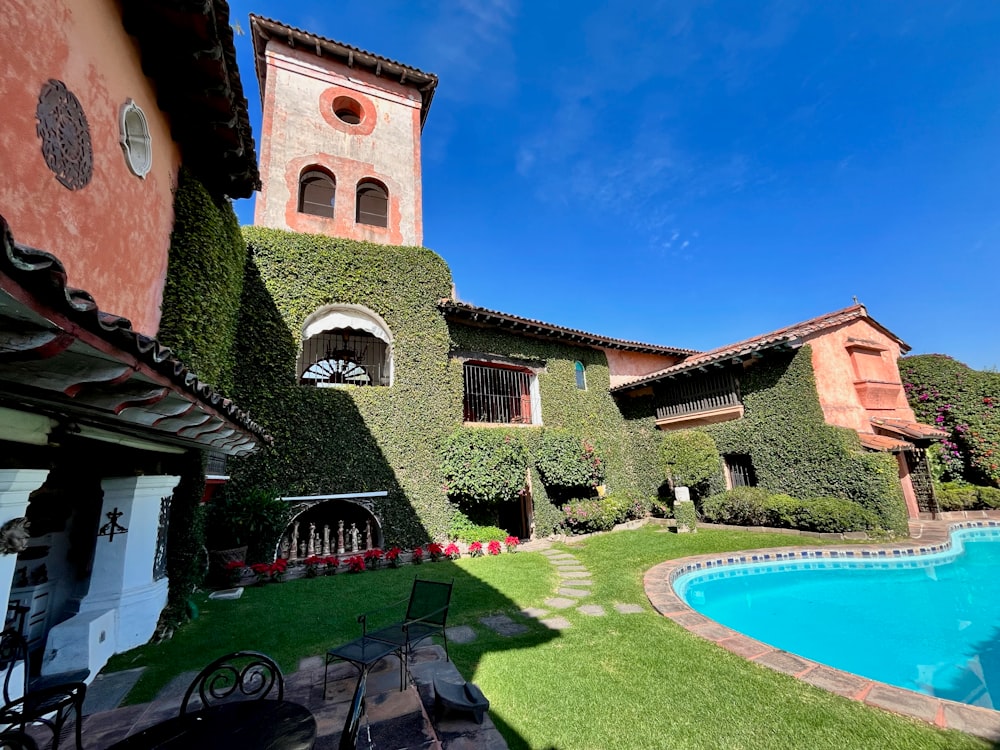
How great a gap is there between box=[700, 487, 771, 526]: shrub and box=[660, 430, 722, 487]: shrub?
741 mm

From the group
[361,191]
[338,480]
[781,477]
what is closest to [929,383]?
[781,477]

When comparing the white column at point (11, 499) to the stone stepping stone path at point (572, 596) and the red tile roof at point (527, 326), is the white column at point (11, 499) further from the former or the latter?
the red tile roof at point (527, 326)

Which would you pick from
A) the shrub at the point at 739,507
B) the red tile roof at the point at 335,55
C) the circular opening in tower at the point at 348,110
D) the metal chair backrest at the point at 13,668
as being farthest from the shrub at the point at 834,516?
the circular opening in tower at the point at 348,110

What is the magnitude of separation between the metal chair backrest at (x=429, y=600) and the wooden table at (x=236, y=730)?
6.73 ft

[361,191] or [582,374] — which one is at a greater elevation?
[361,191]

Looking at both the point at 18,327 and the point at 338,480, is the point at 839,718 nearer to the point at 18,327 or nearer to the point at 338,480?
the point at 18,327

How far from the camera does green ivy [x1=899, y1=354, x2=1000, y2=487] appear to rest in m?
14.4

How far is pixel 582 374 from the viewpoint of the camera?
15.0 metres

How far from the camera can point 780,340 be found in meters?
11.5

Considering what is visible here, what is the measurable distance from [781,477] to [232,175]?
1469 cm

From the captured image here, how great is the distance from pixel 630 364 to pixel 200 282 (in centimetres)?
1411

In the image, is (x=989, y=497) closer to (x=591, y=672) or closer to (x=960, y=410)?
(x=960, y=410)

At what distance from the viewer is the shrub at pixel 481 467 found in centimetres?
1055

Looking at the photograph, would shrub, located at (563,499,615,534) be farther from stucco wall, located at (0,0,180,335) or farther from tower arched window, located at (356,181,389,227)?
stucco wall, located at (0,0,180,335)
